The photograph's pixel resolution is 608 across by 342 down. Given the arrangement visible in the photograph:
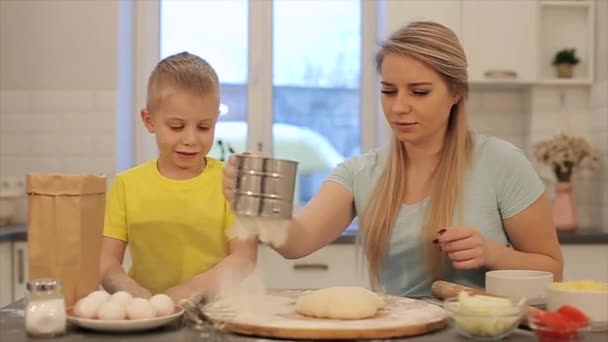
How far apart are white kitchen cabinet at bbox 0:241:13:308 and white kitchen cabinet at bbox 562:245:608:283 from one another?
6.42 ft

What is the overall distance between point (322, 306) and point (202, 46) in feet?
8.53

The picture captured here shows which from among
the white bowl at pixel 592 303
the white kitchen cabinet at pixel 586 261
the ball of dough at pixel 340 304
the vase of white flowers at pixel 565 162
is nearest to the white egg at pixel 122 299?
the ball of dough at pixel 340 304

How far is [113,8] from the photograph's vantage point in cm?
326

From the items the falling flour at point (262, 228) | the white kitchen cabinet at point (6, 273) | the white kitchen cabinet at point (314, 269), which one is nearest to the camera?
the falling flour at point (262, 228)

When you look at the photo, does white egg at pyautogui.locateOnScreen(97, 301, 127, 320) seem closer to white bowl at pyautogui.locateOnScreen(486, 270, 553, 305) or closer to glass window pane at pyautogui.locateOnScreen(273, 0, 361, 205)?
white bowl at pyautogui.locateOnScreen(486, 270, 553, 305)

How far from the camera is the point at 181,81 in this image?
1538 mm

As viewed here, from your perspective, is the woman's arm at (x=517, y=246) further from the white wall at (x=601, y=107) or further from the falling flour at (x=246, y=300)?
the white wall at (x=601, y=107)

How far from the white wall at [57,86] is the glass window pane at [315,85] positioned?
749mm

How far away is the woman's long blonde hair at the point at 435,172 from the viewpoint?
64.4 inches

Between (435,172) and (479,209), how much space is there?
5.3 inches

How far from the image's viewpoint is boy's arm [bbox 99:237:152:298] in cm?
142

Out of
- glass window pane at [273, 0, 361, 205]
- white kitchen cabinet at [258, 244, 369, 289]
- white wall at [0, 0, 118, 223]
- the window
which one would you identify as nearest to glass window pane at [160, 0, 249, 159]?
the window

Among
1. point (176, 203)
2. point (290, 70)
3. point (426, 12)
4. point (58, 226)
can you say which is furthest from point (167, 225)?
point (290, 70)

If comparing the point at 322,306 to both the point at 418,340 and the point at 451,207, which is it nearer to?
the point at 418,340
